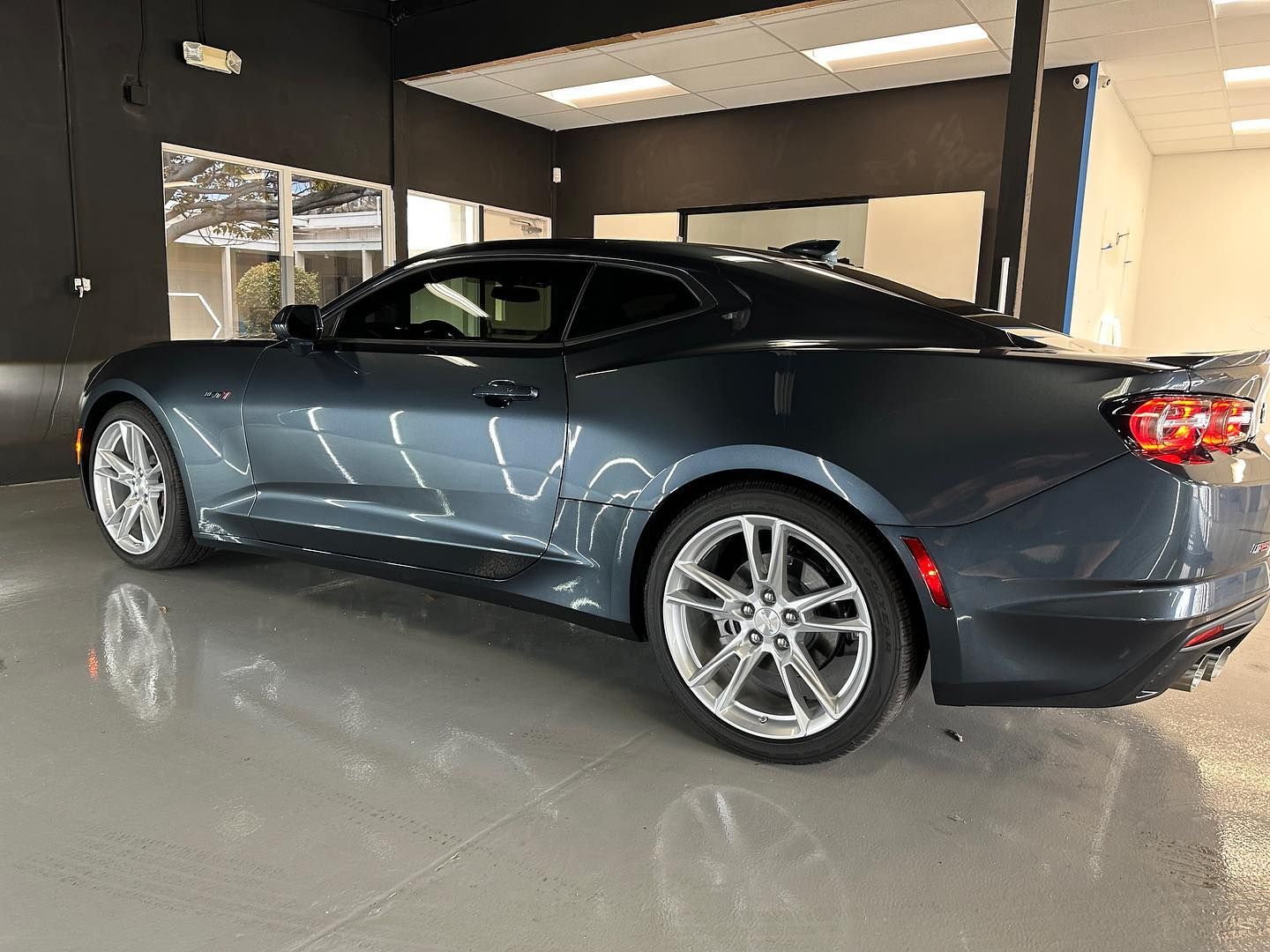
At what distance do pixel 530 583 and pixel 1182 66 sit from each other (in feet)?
25.1

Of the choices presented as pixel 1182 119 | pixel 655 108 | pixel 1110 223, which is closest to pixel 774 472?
pixel 655 108

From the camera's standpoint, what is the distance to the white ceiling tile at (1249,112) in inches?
341

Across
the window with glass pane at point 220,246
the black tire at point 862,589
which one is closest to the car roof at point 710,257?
the black tire at point 862,589

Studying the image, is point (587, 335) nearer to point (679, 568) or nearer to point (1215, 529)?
point (679, 568)

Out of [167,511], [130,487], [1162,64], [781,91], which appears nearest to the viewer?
[167,511]

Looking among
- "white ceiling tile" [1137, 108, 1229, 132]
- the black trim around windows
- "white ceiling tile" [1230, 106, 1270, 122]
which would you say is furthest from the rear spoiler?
"white ceiling tile" [1230, 106, 1270, 122]

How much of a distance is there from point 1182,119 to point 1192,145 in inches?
71.7

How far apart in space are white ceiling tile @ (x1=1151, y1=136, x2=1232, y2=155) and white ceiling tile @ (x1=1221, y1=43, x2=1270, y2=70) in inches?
132

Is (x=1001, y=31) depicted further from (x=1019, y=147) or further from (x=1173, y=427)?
(x=1173, y=427)

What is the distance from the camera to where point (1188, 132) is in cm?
977

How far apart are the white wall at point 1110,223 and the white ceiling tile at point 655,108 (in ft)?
11.3

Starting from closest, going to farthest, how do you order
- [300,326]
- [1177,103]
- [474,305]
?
[474,305] < [300,326] < [1177,103]

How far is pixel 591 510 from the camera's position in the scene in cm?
223

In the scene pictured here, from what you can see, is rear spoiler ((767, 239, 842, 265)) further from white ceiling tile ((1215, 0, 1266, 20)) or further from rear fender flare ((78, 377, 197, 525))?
white ceiling tile ((1215, 0, 1266, 20))
